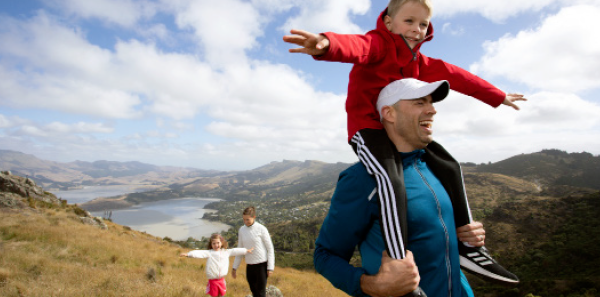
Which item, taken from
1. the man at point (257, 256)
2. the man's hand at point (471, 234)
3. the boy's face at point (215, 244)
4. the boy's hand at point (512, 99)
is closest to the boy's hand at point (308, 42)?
the man's hand at point (471, 234)

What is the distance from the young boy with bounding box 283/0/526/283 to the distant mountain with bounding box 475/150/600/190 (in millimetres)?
149755

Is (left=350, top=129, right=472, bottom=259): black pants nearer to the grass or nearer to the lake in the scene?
the grass

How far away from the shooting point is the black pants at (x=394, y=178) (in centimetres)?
144

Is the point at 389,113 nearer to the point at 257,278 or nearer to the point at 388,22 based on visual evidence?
the point at 388,22

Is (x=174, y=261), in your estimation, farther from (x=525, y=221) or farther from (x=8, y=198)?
(x=525, y=221)

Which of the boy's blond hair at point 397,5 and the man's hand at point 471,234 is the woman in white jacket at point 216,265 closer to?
the man's hand at point 471,234

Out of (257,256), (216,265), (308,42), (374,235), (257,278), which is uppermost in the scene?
(308,42)

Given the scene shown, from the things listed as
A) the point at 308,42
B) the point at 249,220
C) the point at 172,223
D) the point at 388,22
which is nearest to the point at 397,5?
the point at 388,22

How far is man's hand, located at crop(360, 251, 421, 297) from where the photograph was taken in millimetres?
1357

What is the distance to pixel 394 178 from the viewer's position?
152cm

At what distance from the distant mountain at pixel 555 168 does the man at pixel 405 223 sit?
15029cm

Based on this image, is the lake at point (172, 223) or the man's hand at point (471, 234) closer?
the man's hand at point (471, 234)

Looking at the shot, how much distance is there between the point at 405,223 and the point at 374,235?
248 millimetres

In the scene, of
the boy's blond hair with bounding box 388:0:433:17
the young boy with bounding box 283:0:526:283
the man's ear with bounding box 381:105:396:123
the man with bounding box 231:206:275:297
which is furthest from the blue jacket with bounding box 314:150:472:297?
the man with bounding box 231:206:275:297
